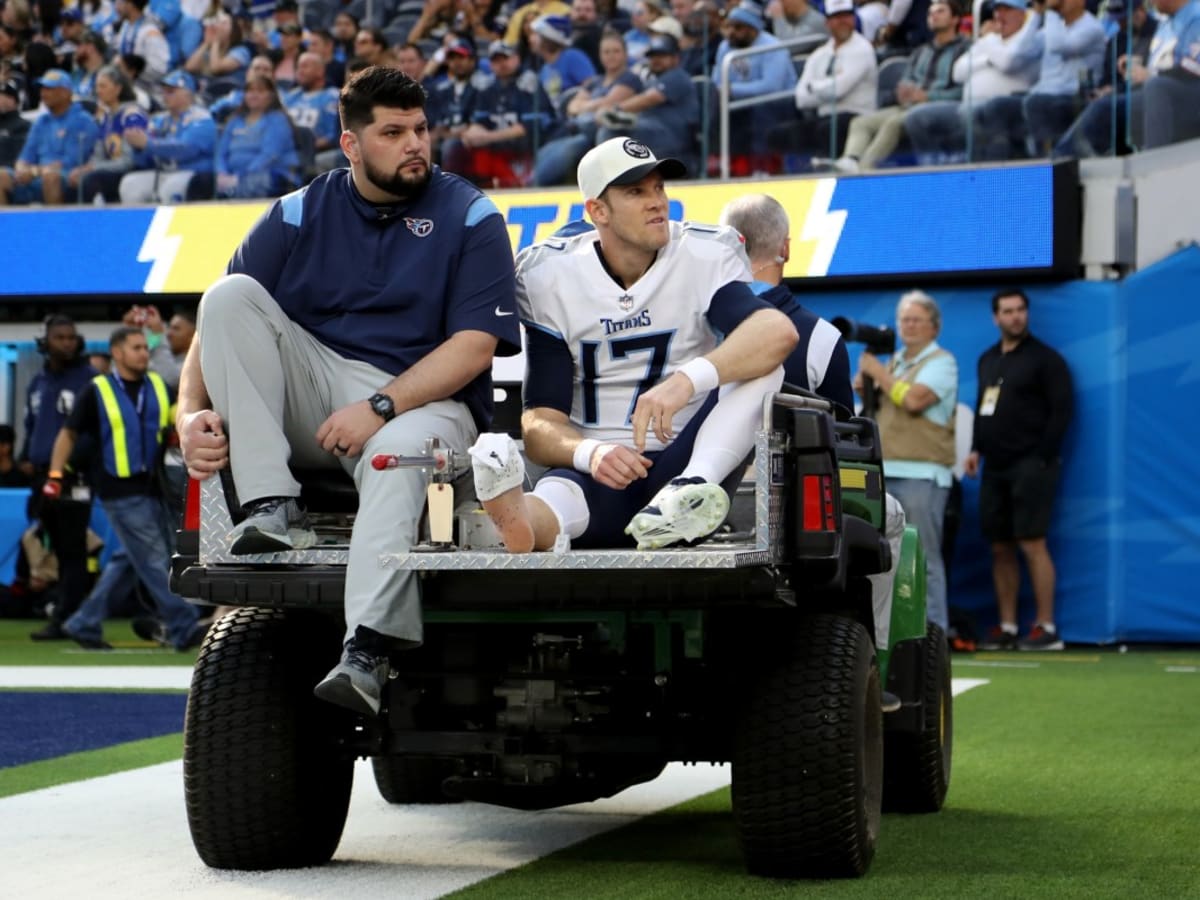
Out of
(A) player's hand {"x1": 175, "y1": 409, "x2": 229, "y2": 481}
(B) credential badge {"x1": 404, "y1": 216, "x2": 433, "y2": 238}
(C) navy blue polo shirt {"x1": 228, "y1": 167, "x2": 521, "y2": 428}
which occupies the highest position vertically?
(B) credential badge {"x1": 404, "y1": 216, "x2": 433, "y2": 238}

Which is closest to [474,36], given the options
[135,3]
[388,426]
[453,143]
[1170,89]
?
[453,143]

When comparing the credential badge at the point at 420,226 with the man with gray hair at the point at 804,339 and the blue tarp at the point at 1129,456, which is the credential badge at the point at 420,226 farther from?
the blue tarp at the point at 1129,456

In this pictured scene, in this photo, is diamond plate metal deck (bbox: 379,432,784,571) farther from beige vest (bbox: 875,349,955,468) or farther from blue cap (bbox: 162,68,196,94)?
blue cap (bbox: 162,68,196,94)

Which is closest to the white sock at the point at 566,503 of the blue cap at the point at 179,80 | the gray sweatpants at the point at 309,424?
the gray sweatpants at the point at 309,424

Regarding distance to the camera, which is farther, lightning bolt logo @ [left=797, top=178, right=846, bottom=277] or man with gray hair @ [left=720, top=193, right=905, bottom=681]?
lightning bolt logo @ [left=797, top=178, right=846, bottom=277]

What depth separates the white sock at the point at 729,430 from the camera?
5.19 meters

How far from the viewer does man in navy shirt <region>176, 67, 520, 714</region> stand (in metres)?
5.06

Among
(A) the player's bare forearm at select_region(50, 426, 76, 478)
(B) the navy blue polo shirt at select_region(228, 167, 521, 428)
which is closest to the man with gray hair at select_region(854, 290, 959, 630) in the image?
(A) the player's bare forearm at select_region(50, 426, 76, 478)

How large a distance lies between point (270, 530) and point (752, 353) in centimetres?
130

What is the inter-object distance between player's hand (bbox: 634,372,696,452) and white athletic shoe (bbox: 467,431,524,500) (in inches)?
18.8

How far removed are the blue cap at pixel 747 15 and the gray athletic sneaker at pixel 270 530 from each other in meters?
10.7

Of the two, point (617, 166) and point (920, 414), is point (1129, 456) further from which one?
point (617, 166)

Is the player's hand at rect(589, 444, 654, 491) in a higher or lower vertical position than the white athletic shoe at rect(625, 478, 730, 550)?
higher

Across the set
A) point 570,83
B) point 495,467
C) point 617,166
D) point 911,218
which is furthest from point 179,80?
point 495,467
